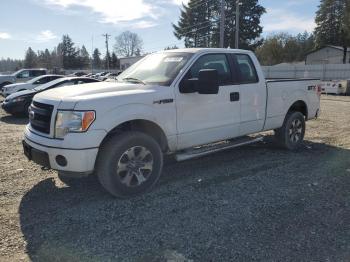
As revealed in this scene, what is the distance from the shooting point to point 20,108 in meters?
12.6

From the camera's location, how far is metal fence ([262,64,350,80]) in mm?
36591

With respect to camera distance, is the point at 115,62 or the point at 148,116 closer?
the point at 148,116

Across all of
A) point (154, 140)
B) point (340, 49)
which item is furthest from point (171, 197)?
point (340, 49)

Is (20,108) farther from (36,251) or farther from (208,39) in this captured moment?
(208,39)

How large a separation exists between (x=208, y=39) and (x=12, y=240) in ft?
192

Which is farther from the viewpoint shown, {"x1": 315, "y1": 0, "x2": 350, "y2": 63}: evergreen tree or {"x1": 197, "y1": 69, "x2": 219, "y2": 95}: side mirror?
{"x1": 315, "y1": 0, "x2": 350, "y2": 63}: evergreen tree

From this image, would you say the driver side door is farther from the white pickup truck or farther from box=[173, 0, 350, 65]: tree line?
box=[173, 0, 350, 65]: tree line

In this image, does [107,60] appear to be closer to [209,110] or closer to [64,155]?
[209,110]

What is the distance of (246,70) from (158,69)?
1.68 metres

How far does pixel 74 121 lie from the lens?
14.3 feet

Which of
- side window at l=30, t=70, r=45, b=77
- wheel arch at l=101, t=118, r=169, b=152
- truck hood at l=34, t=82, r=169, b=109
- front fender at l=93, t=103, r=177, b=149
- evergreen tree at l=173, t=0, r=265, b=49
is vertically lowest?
wheel arch at l=101, t=118, r=169, b=152

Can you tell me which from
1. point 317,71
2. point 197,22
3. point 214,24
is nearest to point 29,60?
point 197,22

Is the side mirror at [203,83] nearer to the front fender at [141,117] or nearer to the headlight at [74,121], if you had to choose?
the front fender at [141,117]

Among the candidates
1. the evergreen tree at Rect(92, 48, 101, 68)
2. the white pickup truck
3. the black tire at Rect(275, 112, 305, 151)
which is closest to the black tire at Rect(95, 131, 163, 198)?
the white pickup truck
